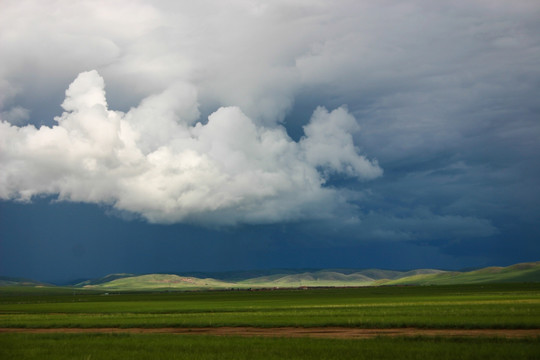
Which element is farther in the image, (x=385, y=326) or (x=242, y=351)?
(x=385, y=326)

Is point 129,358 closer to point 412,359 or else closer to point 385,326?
point 412,359

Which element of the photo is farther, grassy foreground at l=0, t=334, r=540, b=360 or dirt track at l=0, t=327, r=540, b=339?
dirt track at l=0, t=327, r=540, b=339

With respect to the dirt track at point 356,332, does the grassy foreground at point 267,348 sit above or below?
above

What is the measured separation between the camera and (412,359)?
87.5 feet

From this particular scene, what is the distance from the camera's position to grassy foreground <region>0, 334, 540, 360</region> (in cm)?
2825

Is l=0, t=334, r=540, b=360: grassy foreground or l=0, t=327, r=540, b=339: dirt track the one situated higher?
l=0, t=334, r=540, b=360: grassy foreground

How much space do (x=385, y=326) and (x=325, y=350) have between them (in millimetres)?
17076

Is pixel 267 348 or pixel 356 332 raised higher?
pixel 267 348

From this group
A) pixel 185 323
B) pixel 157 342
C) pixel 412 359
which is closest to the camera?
pixel 412 359

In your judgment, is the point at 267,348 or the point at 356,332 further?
the point at 356,332

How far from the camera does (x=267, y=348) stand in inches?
1275

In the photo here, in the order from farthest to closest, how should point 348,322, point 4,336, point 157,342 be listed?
point 348,322, point 4,336, point 157,342

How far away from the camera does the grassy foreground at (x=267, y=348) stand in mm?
28250

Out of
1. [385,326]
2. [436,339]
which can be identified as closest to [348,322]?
[385,326]
